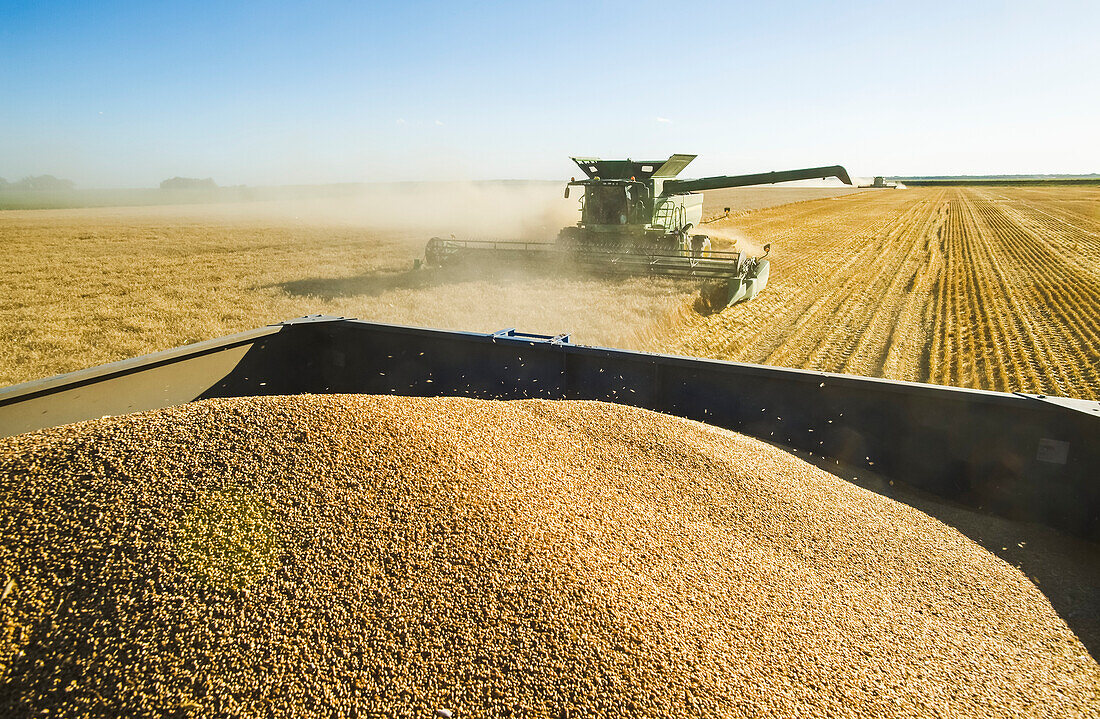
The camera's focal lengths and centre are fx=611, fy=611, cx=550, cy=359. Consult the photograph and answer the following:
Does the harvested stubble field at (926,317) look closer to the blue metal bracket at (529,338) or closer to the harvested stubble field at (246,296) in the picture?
the harvested stubble field at (246,296)

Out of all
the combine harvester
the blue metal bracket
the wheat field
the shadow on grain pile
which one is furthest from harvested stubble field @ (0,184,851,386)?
the shadow on grain pile

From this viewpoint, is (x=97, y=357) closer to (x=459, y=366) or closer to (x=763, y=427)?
(x=459, y=366)

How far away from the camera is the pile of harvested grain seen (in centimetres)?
156

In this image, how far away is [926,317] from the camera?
989 cm

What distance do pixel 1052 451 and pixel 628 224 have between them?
31.7ft

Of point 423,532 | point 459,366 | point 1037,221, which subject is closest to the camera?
point 423,532

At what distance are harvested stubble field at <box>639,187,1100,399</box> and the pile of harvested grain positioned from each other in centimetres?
482

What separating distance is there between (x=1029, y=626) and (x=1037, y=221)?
32.2 m

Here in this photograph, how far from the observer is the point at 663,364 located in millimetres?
3270

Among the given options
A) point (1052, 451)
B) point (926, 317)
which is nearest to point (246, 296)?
point (1052, 451)

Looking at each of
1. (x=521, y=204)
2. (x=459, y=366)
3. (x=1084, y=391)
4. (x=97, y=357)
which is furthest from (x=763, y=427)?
(x=521, y=204)

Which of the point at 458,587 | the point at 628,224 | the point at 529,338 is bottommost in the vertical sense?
the point at 458,587

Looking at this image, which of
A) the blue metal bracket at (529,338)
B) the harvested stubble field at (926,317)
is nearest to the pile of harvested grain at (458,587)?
the blue metal bracket at (529,338)

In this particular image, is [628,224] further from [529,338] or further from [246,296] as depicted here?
[529,338]
